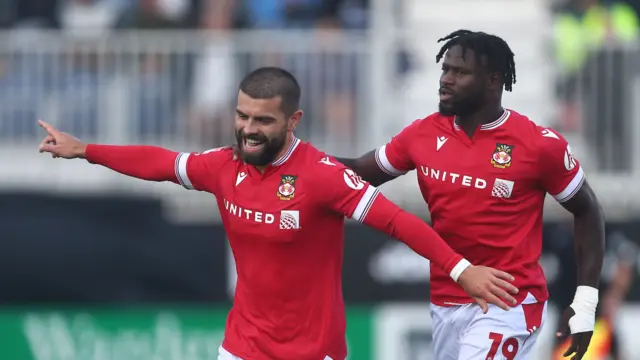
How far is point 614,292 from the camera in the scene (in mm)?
14289

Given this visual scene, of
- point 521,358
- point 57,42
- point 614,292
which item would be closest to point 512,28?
point 614,292

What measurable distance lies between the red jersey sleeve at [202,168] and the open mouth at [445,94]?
1.13 metres

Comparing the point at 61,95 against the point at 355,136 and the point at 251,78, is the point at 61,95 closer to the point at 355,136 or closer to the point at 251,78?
the point at 355,136

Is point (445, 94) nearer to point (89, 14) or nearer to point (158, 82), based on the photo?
point (158, 82)

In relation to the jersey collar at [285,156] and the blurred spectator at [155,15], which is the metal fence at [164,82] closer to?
the blurred spectator at [155,15]

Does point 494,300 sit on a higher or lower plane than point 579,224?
lower

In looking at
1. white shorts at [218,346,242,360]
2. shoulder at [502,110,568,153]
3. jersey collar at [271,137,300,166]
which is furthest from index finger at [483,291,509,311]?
white shorts at [218,346,242,360]

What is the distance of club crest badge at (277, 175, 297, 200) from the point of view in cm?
782

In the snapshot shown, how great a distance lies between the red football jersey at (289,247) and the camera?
307 inches

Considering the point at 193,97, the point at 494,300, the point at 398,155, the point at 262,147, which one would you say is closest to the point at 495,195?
the point at 398,155

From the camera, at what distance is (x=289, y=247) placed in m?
7.85

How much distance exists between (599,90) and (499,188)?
677 cm

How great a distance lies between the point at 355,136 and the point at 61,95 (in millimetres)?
2769

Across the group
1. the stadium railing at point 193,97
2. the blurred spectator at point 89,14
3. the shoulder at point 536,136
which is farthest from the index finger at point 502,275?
the blurred spectator at point 89,14
